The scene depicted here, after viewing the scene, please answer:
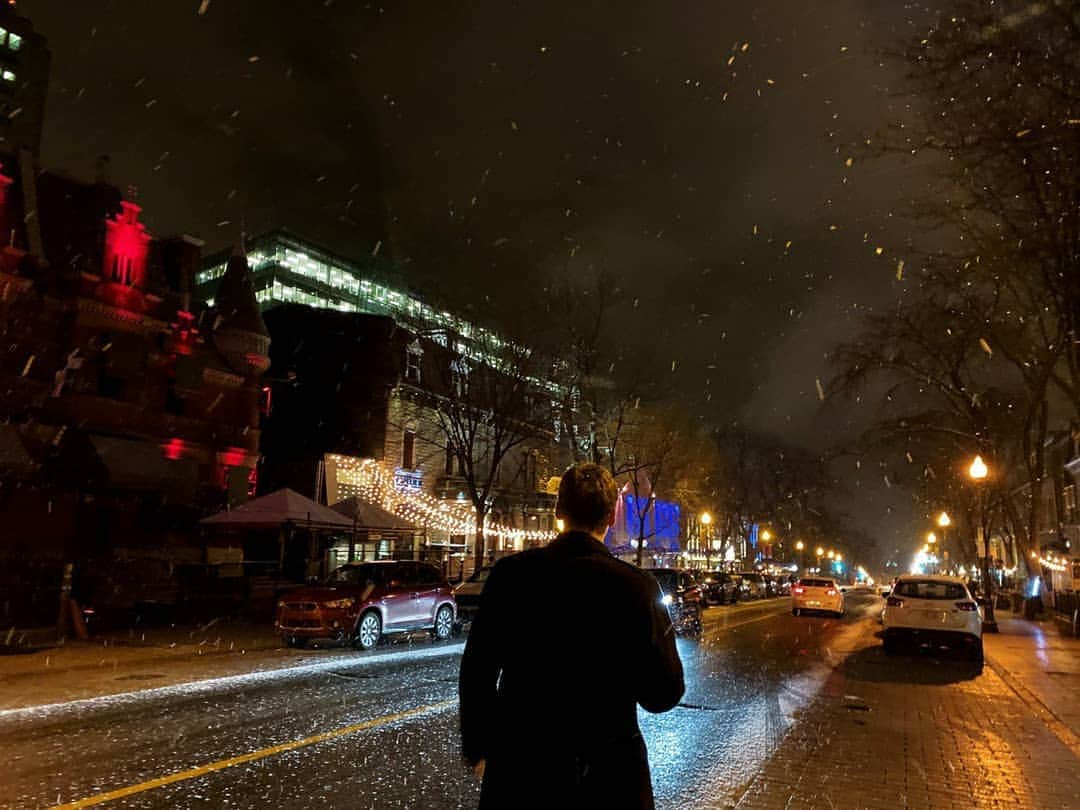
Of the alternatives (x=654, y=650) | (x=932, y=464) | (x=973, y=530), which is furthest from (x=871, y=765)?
(x=973, y=530)

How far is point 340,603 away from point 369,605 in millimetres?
667

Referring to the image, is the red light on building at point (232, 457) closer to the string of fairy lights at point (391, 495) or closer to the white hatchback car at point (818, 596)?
the string of fairy lights at point (391, 495)

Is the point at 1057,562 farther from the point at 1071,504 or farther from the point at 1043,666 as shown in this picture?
the point at 1071,504

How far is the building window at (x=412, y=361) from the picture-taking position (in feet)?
122

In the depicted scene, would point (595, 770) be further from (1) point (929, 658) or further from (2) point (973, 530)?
(2) point (973, 530)

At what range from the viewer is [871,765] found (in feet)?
25.3

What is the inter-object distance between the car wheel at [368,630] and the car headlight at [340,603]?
418 mm

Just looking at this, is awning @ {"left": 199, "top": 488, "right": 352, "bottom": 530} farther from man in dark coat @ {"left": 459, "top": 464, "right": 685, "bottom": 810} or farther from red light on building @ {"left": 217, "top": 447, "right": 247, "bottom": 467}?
man in dark coat @ {"left": 459, "top": 464, "right": 685, "bottom": 810}

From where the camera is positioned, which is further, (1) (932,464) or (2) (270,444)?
(1) (932,464)

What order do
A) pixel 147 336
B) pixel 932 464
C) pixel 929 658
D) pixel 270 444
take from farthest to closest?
pixel 932 464
pixel 270 444
pixel 147 336
pixel 929 658

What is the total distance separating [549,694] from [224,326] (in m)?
31.4

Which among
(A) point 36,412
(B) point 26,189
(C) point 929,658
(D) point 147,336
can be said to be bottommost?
(C) point 929,658

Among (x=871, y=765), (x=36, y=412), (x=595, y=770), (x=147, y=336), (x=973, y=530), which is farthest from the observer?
(x=973, y=530)

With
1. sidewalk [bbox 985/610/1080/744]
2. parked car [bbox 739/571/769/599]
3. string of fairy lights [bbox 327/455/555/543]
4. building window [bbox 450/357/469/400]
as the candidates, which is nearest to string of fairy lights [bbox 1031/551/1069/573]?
sidewalk [bbox 985/610/1080/744]
